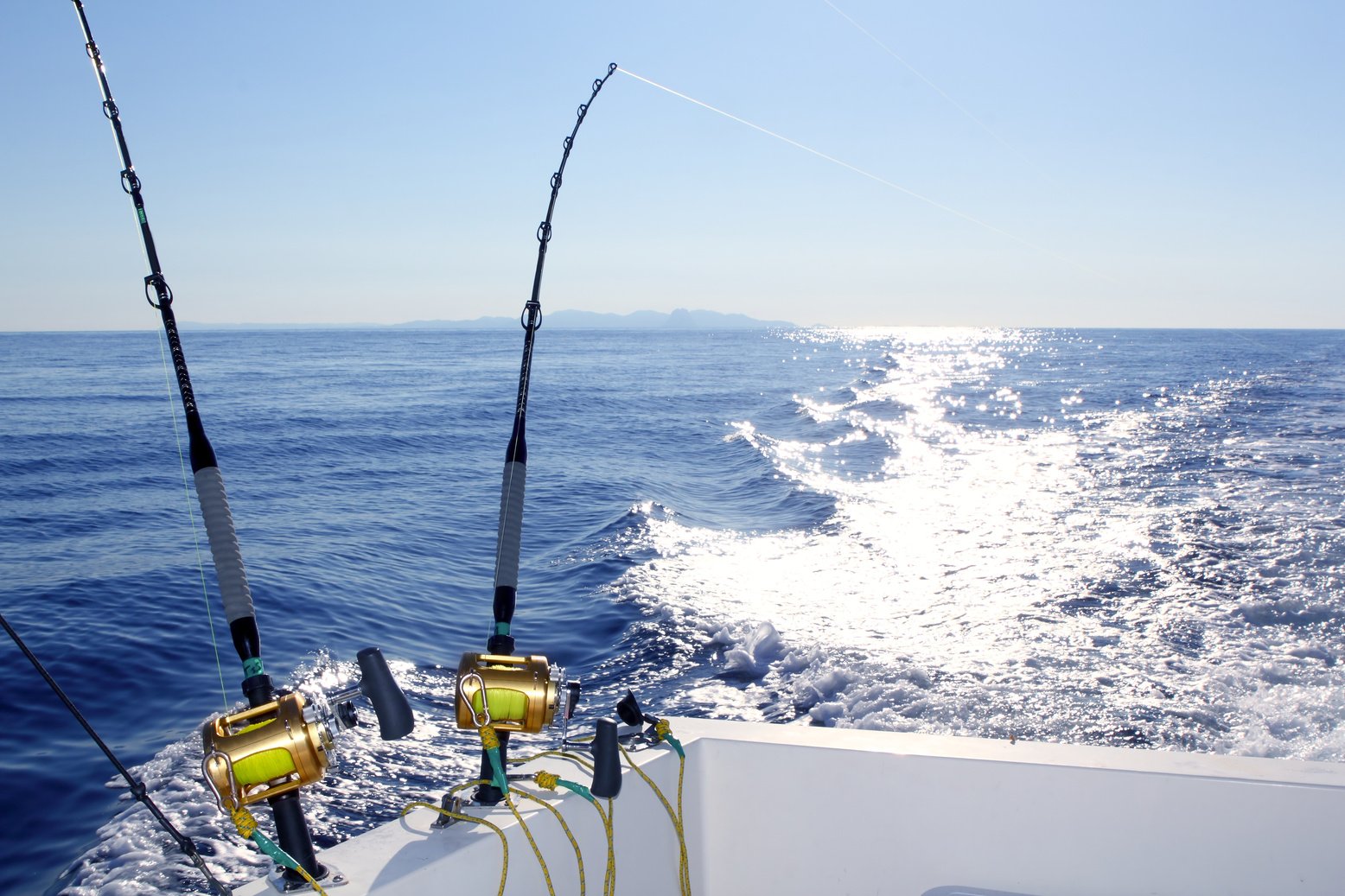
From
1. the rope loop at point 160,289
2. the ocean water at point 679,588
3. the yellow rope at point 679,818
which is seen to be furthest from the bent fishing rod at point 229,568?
the ocean water at point 679,588

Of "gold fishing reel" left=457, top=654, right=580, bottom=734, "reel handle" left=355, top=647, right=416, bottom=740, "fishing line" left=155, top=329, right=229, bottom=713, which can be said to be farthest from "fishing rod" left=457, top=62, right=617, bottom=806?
"fishing line" left=155, top=329, right=229, bottom=713

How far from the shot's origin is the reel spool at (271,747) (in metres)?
1.42

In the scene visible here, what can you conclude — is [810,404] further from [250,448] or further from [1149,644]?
[1149,644]

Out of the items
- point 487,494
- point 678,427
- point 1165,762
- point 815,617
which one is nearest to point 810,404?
point 678,427

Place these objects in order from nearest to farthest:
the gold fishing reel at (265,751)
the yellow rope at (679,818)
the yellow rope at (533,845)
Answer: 1. the gold fishing reel at (265,751)
2. the yellow rope at (533,845)
3. the yellow rope at (679,818)

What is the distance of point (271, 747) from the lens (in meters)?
1.45

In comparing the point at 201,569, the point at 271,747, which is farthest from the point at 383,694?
the point at 201,569

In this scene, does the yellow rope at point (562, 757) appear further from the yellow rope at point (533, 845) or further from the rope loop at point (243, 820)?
the rope loop at point (243, 820)

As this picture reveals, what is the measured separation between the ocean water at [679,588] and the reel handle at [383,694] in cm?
243

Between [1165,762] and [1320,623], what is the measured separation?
17.4ft

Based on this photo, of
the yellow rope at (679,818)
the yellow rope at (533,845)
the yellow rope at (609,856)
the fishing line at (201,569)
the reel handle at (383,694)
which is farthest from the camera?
the fishing line at (201,569)

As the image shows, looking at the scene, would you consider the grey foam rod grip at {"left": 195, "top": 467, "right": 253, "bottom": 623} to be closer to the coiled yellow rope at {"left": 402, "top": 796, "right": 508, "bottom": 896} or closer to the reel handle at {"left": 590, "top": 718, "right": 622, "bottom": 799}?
the coiled yellow rope at {"left": 402, "top": 796, "right": 508, "bottom": 896}

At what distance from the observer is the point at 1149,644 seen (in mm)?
5859

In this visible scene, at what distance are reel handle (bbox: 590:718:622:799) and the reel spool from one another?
1.56 ft
